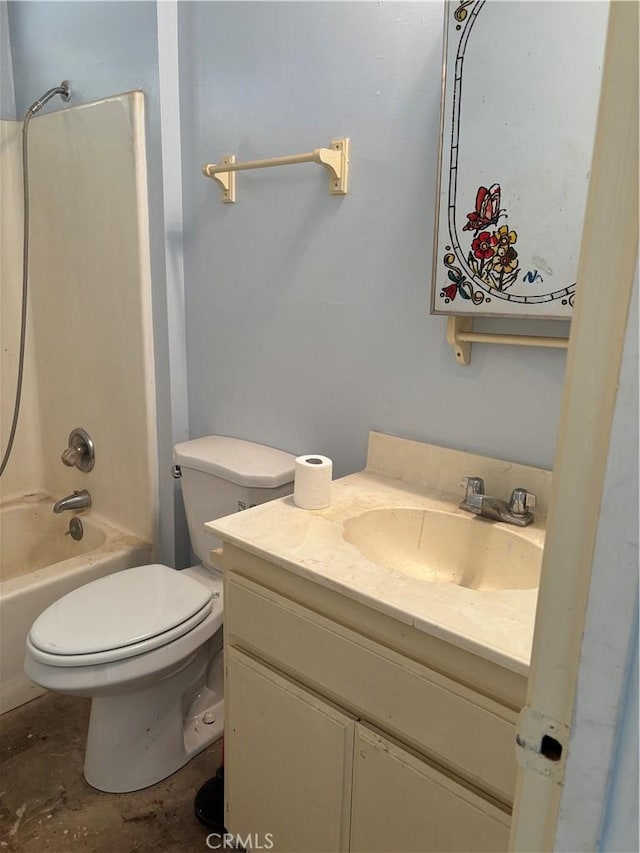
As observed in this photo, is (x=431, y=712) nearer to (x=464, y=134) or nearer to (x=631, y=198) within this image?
(x=631, y=198)

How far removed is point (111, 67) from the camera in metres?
1.86

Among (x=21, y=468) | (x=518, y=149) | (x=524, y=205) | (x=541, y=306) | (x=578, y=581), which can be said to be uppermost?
(x=518, y=149)

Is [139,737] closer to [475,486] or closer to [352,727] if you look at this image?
[352,727]

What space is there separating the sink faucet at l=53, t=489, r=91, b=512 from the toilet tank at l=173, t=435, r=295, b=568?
2.10ft

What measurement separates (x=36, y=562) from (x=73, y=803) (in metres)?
1.03

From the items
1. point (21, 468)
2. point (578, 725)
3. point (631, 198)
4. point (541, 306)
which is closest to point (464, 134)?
point (541, 306)

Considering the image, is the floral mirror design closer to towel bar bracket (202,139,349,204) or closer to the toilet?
towel bar bracket (202,139,349,204)

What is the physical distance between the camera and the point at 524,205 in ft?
3.84

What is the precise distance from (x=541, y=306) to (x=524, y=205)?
7.6 inches

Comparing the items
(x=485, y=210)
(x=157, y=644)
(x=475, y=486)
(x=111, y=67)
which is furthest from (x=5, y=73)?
(x=475, y=486)

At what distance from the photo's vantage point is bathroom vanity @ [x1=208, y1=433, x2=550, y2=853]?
0.89m

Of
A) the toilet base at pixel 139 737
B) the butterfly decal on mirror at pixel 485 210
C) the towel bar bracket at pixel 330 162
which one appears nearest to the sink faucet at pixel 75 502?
the toilet base at pixel 139 737

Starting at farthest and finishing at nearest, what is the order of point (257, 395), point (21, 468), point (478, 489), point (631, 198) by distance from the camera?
point (21, 468) < point (257, 395) < point (478, 489) < point (631, 198)

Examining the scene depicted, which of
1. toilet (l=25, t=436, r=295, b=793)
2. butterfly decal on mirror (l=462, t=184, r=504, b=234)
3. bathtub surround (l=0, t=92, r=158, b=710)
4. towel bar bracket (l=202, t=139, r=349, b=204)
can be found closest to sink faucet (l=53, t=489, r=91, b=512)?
bathtub surround (l=0, t=92, r=158, b=710)
